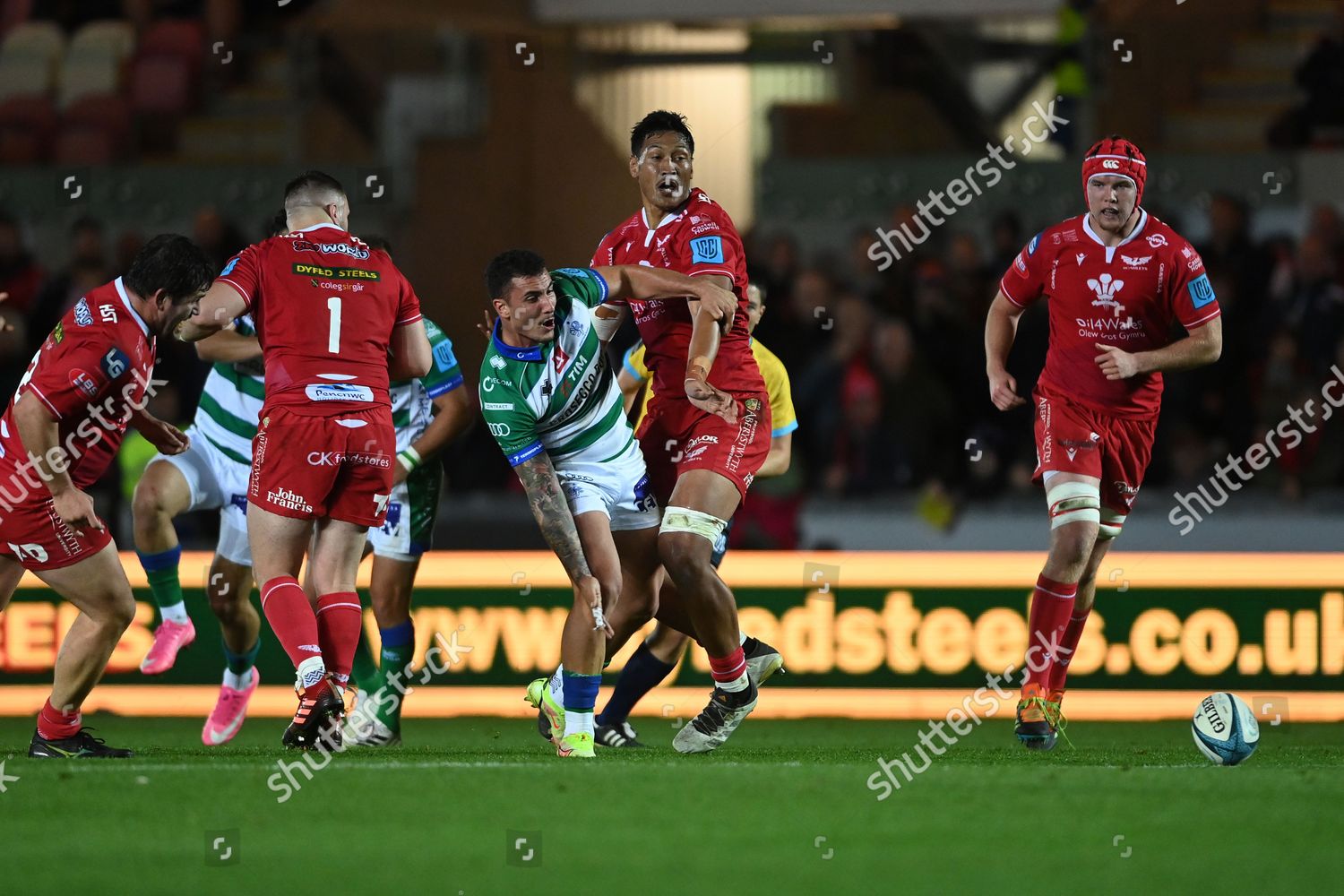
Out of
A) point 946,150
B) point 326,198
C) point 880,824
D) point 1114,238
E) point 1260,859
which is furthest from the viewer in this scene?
point 946,150

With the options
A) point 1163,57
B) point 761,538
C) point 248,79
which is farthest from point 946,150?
point 248,79

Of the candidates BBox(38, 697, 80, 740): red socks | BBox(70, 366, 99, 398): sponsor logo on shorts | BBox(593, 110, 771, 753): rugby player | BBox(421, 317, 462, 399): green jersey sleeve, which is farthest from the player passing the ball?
BBox(38, 697, 80, 740): red socks

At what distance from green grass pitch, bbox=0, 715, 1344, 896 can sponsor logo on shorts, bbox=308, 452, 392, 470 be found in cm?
113

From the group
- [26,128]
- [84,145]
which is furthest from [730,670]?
[26,128]

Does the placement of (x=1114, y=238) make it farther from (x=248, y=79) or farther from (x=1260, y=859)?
(x=248, y=79)

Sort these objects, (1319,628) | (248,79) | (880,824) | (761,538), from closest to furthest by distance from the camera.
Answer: (880,824) → (1319,628) → (761,538) → (248,79)

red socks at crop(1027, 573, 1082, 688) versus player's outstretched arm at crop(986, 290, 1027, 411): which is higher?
player's outstretched arm at crop(986, 290, 1027, 411)

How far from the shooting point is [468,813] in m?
5.68

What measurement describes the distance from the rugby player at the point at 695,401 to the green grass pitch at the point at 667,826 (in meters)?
0.48

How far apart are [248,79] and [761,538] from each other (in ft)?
24.9

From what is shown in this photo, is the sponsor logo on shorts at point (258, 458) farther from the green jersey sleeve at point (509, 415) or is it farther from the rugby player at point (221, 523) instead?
the rugby player at point (221, 523)

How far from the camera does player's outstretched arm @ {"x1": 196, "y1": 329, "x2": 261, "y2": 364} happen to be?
813 centimetres

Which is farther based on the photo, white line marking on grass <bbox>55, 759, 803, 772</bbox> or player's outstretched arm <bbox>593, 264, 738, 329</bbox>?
player's outstretched arm <bbox>593, 264, 738, 329</bbox>

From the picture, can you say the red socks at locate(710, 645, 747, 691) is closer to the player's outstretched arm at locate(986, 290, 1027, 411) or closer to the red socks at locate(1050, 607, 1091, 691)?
the red socks at locate(1050, 607, 1091, 691)
